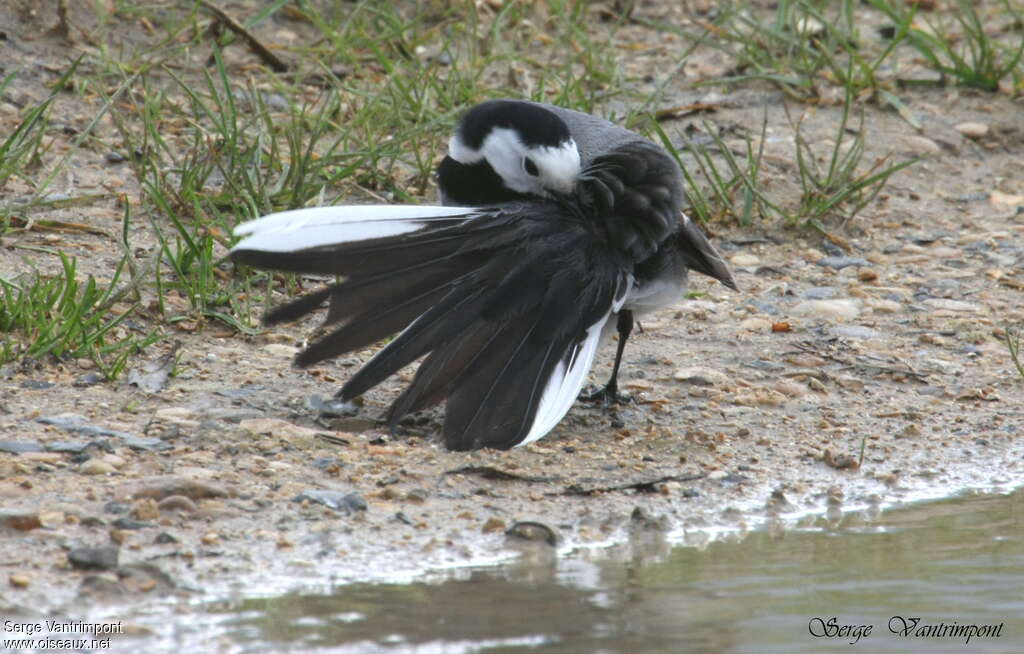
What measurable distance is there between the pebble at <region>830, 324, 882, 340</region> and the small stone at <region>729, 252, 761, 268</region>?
26.0 inches

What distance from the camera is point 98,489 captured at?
3.80m

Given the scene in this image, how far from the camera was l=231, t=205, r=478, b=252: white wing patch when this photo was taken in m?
4.14

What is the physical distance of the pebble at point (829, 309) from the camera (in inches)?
232

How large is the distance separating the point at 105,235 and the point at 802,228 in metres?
2.94

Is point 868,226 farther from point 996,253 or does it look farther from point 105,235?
point 105,235

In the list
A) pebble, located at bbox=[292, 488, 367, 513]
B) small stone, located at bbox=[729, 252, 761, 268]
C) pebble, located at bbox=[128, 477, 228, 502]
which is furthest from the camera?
small stone, located at bbox=[729, 252, 761, 268]

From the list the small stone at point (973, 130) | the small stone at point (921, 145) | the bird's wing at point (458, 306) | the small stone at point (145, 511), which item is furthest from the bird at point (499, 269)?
the small stone at point (973, 130)

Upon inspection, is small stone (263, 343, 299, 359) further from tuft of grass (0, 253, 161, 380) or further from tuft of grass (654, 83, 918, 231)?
tuft of grass (654, 83, 918, 231)

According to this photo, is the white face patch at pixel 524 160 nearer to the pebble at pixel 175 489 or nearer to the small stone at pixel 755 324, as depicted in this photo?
the small stone at pixel 755 324

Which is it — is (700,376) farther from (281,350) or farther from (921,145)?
(921,145)

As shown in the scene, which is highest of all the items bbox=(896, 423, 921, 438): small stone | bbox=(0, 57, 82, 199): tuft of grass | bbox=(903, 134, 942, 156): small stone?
bbox=(903, 134, 942, 156): small stone

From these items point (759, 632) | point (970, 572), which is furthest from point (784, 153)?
point (759, 632)

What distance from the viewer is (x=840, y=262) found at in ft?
21.0

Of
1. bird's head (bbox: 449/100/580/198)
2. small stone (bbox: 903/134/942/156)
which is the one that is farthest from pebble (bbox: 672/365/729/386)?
small stone (bbox: 903/134/942/156)
